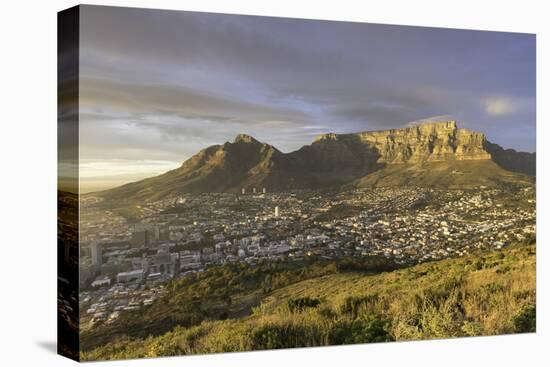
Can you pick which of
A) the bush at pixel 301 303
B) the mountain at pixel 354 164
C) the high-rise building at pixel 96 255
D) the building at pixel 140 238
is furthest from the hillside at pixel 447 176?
the high-rise building at pixel 96 255

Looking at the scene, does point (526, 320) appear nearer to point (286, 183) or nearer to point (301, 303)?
point (301, 303)

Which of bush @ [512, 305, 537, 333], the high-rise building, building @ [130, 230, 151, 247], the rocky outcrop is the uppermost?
the rocky outcrop

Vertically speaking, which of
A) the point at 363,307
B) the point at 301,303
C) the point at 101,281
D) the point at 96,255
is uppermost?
the point at 96,255

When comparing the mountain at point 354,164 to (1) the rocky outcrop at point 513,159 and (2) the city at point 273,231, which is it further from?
(2) the city at point 273,231

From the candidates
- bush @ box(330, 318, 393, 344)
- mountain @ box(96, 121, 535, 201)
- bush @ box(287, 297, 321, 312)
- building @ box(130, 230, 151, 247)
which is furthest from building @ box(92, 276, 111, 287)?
bush @ box(330, 318, 393, 344)

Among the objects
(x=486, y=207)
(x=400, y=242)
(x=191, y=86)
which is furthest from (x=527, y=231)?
(x=191, y=86)

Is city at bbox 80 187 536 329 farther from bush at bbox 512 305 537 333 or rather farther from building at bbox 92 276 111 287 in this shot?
bush at bbox 512 305 537 333

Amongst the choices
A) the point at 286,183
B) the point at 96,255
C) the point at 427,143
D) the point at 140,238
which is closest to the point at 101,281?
the point at 96,255
